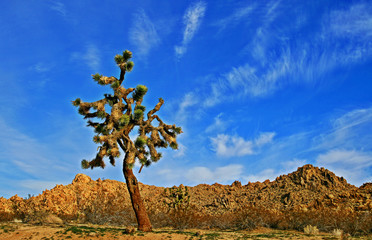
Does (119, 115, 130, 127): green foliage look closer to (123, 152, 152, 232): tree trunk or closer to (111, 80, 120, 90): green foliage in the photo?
(123, 152, 152, 232): tree trunk

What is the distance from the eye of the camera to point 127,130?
57.9 feet

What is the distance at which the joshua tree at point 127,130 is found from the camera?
16.5m

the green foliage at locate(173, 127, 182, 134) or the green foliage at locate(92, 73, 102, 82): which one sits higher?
the green foliage at locate(92, 73, 102, 82)

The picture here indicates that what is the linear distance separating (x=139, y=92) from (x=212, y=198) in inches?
1361

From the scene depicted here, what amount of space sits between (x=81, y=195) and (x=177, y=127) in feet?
85.8

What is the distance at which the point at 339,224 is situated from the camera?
24234mm

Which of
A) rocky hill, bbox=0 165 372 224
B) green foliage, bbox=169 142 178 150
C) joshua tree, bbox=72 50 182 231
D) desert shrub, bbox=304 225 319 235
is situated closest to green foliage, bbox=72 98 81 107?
Result: joshua tree, bbox=72 50 182 231

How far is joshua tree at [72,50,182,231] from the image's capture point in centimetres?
1650

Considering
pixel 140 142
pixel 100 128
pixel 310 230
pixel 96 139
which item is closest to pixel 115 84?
pixel 100 128

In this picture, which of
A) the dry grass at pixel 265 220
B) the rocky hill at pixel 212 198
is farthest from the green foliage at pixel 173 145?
the rocky hill at pixel 212 198

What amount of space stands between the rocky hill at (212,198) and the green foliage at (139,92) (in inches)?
535

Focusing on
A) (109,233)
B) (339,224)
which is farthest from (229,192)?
(109,233)

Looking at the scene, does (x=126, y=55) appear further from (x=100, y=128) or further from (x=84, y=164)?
(x=84, y=164)

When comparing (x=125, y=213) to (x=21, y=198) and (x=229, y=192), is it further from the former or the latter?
(x=229, y=192)
